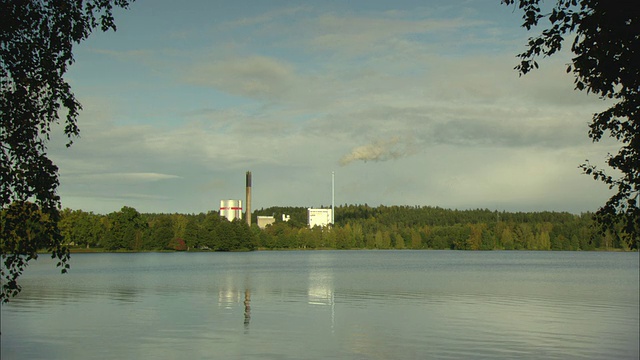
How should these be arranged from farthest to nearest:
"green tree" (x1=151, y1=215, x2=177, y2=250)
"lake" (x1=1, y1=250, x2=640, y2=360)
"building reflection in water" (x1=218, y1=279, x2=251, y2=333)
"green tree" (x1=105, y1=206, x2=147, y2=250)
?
"green tree" (x1=151, y1=215, x2=177, y2=250)
"green tree" (x1=105, y1=206, x2=147, y2=250)
"building reflection in water" (x1=218, y1=279, x2=251, y2=333)
"lake" (x1=1, y1=250, x2=640, y2=360)

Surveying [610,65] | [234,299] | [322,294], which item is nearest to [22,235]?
[610,65]

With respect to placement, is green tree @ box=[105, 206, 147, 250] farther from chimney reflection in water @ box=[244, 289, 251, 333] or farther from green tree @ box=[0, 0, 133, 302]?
green tree @ box=[0, 0, 133, 302]

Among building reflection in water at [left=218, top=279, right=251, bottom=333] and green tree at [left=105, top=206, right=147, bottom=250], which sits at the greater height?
green tree at [left=105, top=206, right=147, bottom=250]

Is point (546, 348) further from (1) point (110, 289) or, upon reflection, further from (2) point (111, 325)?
(1) point (110, 289)

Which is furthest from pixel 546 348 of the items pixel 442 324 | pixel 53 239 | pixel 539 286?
pixel 539 286

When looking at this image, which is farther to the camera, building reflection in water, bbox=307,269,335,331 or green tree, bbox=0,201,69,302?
building reflection in water, bbox=307,269,335,331

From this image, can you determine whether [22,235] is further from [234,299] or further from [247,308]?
[234,299]

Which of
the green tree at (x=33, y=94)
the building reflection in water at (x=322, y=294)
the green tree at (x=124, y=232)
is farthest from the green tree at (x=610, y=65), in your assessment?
the green tree at (x=124, y=232)

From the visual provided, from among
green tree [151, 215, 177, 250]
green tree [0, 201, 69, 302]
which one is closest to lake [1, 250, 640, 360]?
green tree [0, 201, 69, 302]

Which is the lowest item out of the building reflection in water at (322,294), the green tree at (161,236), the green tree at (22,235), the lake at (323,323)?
the lake at (323,323)

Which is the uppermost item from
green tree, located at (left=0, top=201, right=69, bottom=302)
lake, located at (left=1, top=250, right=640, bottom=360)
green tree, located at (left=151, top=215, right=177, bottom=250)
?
green tree, located at (left=151, top=215, right=177, bottom=250)

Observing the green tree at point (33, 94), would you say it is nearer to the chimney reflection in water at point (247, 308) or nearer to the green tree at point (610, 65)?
the green tree at point (610, 65)

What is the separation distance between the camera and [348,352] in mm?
23172

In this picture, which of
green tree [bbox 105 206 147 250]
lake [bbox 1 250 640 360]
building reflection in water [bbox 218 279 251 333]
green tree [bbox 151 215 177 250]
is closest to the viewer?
lake [bbox 1 250 640 360]
